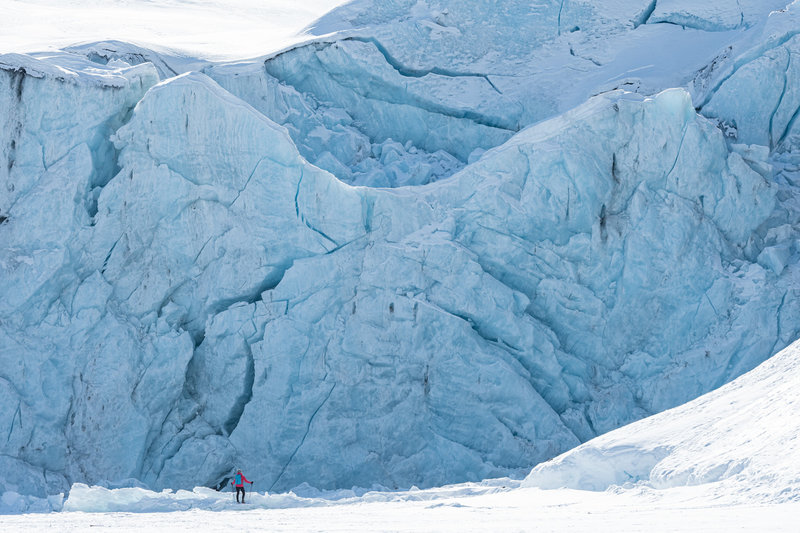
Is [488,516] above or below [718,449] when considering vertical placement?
below

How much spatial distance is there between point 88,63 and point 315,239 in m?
3.59

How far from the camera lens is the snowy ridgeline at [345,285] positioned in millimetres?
11422

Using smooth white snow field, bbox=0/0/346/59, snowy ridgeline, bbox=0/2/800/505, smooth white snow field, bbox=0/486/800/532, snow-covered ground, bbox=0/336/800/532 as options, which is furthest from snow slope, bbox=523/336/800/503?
smooth white snow field, bbox=0/0/346/59

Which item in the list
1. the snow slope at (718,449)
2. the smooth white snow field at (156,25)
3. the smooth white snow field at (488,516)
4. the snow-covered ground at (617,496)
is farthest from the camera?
the smooth white snow field at (156,25)

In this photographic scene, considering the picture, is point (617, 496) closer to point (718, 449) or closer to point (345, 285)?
point (718, 449)

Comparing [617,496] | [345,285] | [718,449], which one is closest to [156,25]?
[345,285]

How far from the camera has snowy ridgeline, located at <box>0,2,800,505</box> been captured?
11422mm

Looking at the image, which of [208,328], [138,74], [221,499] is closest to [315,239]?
[208,328]

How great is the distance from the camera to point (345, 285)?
12.3m

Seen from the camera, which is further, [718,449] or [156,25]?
[156,25]

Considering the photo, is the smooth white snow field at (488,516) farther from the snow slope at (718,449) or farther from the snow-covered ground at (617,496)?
the snow slope at (718,449)

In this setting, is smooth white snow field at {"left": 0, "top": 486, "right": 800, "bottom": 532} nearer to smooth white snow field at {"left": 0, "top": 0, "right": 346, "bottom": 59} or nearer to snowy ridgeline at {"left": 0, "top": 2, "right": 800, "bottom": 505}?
snowy ridgeline at {"left": 0, "top": 2, "right": 800, "bottom": 505}

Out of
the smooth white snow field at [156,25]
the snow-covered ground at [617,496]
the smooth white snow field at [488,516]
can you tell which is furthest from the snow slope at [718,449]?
the smooth white snow field at [156,25]

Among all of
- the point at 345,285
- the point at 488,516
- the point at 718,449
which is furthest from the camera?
the point at 345,285
